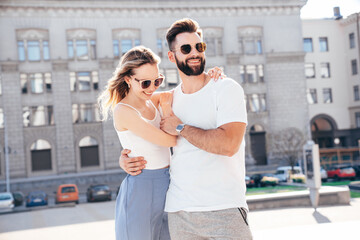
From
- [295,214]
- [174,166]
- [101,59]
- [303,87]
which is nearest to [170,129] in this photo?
[174,166]

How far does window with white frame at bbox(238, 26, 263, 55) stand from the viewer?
1992 inches

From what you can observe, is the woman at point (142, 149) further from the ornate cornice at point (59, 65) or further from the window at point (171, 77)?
the window at point (171, 77)

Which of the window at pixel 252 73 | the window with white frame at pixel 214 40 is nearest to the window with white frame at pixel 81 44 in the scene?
the window with white frame at pixel 214 40

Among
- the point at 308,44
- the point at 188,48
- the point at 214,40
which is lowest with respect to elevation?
the point at 188,48

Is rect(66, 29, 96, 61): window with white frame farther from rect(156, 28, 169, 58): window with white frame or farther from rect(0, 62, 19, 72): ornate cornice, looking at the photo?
rect(156, 28, 169, 58): window with white frame

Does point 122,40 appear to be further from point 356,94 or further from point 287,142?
point 356,94

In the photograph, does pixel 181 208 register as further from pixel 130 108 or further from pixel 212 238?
pixel 130 108

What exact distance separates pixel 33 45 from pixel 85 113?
8199mm

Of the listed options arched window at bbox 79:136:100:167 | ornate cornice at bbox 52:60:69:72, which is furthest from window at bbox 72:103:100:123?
ornate cornice at bbox 52:60:69:72

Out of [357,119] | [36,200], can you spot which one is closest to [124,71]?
[36,200]

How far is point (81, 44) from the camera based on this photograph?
154 feet

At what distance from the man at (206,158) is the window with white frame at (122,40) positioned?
4481cm

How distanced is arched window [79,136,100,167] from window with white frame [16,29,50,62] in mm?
8853

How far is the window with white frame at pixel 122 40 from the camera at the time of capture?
1885 inches
